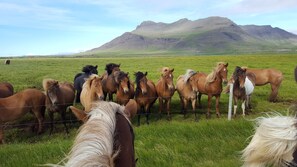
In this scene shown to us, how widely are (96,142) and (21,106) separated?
27.6 ft

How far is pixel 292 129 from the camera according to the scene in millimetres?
2883

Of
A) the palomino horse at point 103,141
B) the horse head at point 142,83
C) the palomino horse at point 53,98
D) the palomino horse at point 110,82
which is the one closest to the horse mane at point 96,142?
the palomino horse at point 103,141

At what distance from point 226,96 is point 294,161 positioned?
1243cm

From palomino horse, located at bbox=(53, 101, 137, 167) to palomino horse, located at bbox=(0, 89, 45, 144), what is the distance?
738 centimetres

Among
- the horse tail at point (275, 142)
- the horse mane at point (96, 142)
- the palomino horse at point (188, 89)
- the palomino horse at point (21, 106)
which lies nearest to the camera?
the horse mane at point (96, 142)

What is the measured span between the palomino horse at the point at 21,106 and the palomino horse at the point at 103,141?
7383mm

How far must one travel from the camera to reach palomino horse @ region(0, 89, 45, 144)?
29.7 ft

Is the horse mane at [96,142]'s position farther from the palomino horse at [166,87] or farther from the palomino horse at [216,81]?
the palomino horse at [216,81]

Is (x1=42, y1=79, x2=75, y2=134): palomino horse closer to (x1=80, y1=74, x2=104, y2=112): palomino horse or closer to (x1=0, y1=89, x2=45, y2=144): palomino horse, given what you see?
(x1=0, y1=89, x2=45, y2=144): palomino horse

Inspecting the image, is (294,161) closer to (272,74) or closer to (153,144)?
(153,144)

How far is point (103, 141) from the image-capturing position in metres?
1.83

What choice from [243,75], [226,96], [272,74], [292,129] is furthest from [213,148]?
[272,74]

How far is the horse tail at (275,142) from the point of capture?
287 cm

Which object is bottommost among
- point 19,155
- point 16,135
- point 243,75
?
point 16,135
